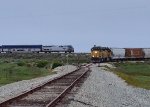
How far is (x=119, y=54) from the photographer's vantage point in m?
119

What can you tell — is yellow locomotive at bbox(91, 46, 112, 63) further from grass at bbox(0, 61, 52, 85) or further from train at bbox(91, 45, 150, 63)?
grass at bbox(0, 61, 52, 85)

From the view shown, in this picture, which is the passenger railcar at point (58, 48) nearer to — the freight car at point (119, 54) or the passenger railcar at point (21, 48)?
the passenger railcar at point (21, 48)

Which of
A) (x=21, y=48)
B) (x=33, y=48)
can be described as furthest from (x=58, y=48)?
(x=21, y=48)

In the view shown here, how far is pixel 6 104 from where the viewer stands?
19.6 metres

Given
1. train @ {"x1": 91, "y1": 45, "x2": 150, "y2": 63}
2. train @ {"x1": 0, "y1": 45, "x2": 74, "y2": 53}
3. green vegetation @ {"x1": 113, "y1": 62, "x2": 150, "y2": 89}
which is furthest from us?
train @ {"x1": 0, "y1": 45, "x2": 74, "y2": 53}

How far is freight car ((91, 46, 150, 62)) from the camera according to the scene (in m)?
100

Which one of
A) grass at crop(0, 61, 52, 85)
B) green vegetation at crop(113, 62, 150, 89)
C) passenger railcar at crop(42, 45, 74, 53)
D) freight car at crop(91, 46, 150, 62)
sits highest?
passenger railcar at crop(42, 45, 74, 53)

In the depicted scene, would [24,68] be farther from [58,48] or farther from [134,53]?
[58,48]

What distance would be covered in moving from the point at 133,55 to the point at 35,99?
106 metres

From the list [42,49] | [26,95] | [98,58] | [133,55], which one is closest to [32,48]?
[42,49]

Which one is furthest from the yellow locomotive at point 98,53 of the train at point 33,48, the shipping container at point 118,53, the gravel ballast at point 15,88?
the gravel ballast at point 15,88

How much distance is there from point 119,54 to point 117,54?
56.7 inches

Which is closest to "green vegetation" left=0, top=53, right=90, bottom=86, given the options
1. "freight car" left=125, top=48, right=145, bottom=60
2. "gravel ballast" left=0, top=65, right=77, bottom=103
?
"gravel ballast" left=0, top=65, right=77, bottom=103

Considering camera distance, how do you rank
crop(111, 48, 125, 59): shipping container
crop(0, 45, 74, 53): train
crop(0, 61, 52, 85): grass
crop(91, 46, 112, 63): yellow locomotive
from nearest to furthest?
crop(0, 61, 52, 85): grass < crop(91, 46, 112, 63): yellow locomotive < crop(111, 48, 125, 59): shipping container < crop(0, 45, 74, 53): train
